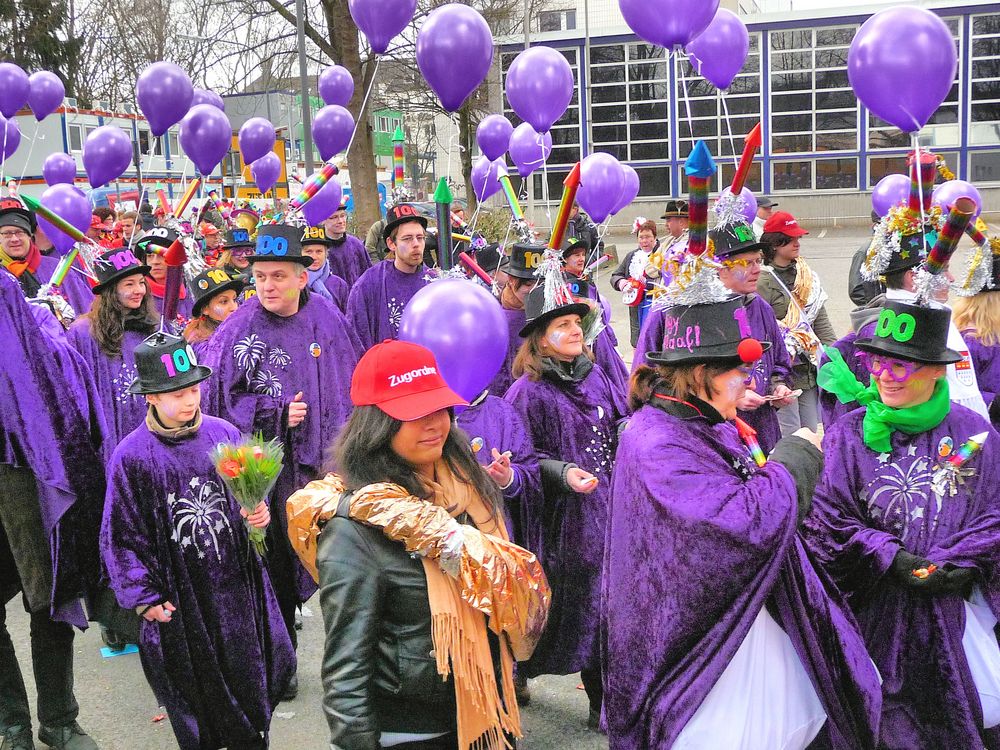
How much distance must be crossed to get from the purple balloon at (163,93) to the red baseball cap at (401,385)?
6010 millimetres

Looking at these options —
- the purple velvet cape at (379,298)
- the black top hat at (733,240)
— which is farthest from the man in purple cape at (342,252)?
the black top hat at (733,240)

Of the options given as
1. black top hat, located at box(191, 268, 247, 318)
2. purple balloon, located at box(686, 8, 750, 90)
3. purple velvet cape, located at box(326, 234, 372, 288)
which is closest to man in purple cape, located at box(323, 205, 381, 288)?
purple velvet cape, located at box(326, 234, 372, 288)

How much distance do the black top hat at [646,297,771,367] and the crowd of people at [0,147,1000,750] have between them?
1 centimetres

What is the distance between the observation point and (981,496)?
11.3 feet

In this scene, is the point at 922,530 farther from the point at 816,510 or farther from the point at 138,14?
the point at 138,14

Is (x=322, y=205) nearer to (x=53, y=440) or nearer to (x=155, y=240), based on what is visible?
(x=155, y=240)

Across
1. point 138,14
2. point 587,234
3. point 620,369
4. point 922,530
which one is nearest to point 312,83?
point 138,14

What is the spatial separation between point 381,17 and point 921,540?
471 centimetres

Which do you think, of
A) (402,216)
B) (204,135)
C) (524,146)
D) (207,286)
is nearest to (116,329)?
(207,286)

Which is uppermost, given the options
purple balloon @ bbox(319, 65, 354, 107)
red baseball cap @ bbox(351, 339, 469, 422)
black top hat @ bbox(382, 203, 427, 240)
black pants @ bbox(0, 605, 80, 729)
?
purple balloon @ bbox(319, 65, 354, 107)

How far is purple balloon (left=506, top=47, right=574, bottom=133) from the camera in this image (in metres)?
7.51

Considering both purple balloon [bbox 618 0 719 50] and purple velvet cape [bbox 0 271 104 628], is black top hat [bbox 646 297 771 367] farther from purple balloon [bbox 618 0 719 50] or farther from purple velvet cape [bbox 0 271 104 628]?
purple velvet cape [bbox 0 271 104 628]

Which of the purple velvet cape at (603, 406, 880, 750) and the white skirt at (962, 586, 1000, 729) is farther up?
the purple velvet cape at (603, 406, 880, 750)

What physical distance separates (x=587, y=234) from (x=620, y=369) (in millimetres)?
7538
